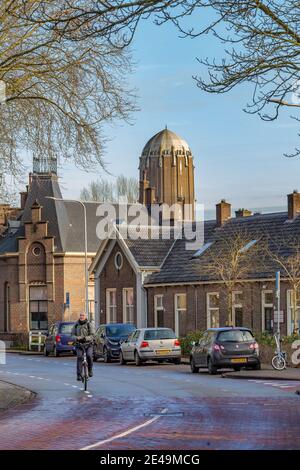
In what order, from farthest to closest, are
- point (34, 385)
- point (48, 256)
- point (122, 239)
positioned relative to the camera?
1. point (48, 256)
2. point (122, 239)
3. point (34, 385)

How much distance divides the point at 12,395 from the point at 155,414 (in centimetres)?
710

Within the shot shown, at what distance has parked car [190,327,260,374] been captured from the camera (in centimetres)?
3462

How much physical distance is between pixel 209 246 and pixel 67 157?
29.4 metres

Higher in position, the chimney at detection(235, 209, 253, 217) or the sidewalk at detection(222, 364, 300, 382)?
the chimney at detection(235, 209, 253, 217)

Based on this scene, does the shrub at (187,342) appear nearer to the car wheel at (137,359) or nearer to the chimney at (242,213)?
the car wheel at (137,359)

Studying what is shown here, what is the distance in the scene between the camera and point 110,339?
152 ft

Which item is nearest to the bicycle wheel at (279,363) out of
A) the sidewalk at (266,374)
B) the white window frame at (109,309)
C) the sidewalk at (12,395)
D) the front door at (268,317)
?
the sidewalk at (266,374)

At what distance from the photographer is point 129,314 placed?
190 feet

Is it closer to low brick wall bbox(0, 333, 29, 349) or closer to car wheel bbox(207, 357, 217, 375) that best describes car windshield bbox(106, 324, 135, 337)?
car wheel bbox(207, 357, 217, 375)

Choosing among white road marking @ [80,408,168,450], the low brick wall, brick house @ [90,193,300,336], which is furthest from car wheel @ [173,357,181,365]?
the low brick wall

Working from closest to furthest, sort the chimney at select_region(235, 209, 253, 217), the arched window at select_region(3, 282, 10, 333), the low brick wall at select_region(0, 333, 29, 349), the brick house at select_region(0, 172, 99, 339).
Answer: the chimney at select_region(235, 209, 253, 217)
the low brick wall at select_region(0, 333, 29, 349)
the brick house at select_region(0, 172, 99, 339)
the arched window at select_region(3, 282, 10, 333)

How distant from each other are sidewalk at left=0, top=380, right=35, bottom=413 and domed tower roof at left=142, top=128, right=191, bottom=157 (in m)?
106
